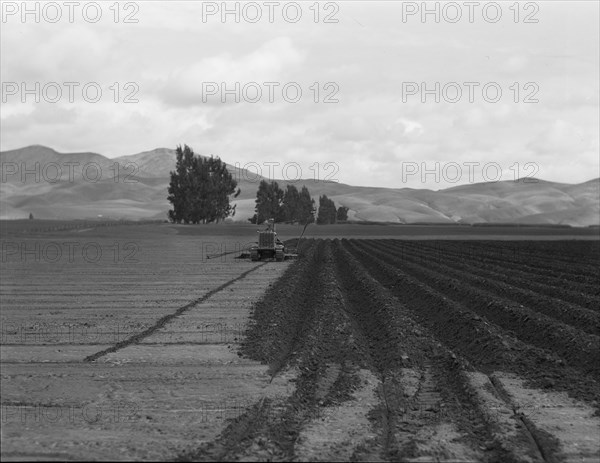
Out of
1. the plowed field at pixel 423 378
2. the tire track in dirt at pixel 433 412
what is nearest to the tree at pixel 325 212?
the plowed field at pixel 423 378

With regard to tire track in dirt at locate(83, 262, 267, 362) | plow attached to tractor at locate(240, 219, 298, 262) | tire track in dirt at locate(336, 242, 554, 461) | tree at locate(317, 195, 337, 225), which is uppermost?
tree at locate(317, 195, 337, 225)

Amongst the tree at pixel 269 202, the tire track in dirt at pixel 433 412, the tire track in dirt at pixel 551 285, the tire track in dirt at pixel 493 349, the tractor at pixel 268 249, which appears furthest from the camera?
the tree at pixel 269 202

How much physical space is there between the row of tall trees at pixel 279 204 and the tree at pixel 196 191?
18920 mm

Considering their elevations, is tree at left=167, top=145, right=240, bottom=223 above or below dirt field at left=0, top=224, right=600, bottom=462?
above

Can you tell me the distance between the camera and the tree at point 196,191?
114 metres

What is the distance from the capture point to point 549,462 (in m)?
8.15

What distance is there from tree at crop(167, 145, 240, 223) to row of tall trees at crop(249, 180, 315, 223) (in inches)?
745

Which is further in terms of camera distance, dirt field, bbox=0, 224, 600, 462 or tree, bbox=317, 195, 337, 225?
tree, bbox=317, 195, 337, 225

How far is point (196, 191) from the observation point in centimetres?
11462

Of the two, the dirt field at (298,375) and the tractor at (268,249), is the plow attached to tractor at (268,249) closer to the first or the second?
the tractor at (268,249)

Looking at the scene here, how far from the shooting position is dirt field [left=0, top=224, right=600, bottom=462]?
339 inches

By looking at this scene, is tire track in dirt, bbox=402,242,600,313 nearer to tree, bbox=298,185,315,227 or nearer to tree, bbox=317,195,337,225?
tree, bbox=298,185,315,227

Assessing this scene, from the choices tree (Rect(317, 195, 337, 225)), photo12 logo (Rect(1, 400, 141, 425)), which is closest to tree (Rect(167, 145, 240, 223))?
tree (Rect(317, 195, 337, 225))

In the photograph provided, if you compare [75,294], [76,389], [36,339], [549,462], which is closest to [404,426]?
[549,462]
